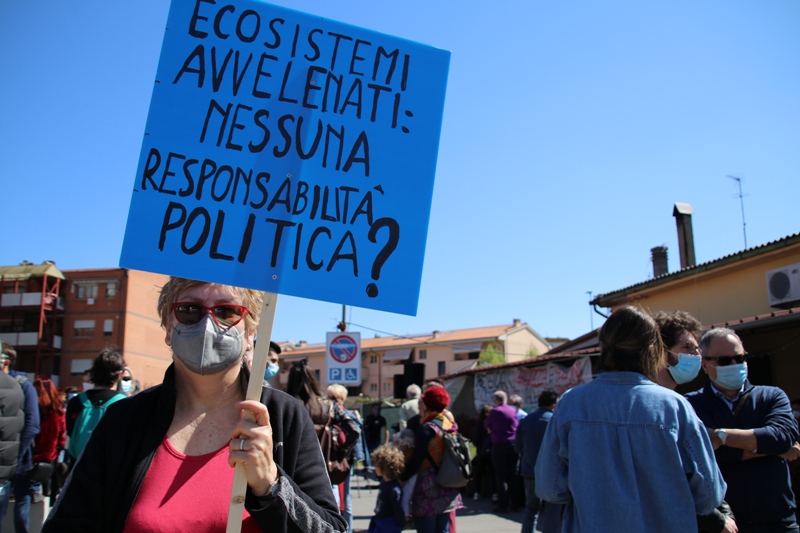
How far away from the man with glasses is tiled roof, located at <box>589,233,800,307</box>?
13339mm

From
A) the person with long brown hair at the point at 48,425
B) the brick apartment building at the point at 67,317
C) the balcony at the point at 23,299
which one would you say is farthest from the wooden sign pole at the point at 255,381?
the balcony at the point at 23,299

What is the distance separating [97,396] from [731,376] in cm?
488

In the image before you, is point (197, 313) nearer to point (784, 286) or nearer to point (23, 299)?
point (784, 286)

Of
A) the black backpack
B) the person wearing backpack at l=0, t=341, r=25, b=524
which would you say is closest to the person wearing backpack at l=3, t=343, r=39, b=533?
the person wearing backpack at l=0, t=341, r=25, b=524

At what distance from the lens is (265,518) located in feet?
6.17

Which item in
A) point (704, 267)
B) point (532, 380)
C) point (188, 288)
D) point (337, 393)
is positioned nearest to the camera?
point (188, 288)

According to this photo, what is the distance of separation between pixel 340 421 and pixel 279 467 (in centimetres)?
443

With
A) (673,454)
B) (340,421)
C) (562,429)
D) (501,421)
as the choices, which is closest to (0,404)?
(340,421)

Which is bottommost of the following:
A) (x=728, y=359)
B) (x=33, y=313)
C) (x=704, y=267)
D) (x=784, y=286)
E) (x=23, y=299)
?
(x=728, y=359)

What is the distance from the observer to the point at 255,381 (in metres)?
1.89

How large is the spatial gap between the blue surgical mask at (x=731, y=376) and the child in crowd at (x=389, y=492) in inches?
119

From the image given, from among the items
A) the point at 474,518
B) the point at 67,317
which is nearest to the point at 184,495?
the point at 474,518

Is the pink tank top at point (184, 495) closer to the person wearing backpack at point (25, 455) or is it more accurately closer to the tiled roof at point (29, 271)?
the person wearing backpack at point (25, 455)

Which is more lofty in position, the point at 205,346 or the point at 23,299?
the point at 23,299
